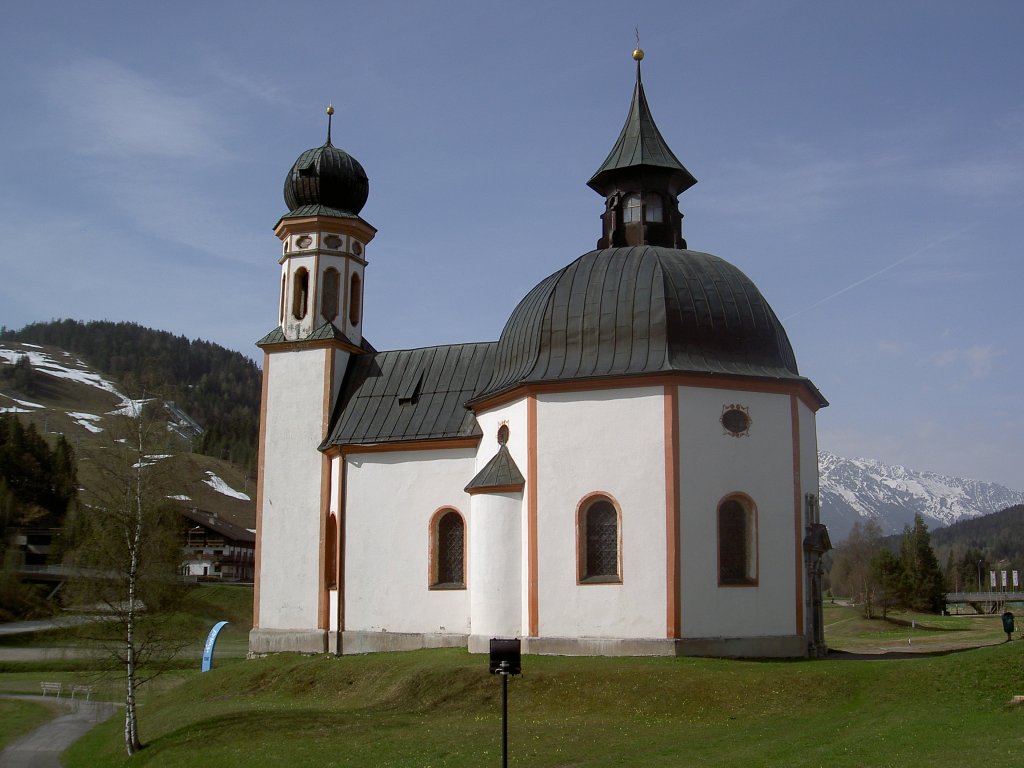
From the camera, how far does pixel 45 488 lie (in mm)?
91938

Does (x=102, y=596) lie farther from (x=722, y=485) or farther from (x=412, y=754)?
(x=722, y=485)

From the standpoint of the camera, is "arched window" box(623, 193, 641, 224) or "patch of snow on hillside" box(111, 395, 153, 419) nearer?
"patch of snow on hillside" box(111, 395, 153, 419)

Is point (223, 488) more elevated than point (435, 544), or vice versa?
point (223, 488)

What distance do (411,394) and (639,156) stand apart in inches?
427

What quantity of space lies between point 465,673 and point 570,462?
6183 mm

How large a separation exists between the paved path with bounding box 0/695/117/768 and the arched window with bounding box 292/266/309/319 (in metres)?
15.0

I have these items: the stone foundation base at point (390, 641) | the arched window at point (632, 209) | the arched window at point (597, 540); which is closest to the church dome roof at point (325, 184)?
the arched window at point (632, 209)

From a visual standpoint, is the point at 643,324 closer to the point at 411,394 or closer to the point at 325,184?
the point at 411,394

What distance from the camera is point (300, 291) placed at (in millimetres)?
37062

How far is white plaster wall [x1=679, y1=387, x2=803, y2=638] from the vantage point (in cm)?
2608

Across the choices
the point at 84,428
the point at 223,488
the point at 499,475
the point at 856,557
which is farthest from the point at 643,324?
the point at 84,428

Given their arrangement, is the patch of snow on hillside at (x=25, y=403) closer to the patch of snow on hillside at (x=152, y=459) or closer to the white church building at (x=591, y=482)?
the white church building at (x=591, y=482)

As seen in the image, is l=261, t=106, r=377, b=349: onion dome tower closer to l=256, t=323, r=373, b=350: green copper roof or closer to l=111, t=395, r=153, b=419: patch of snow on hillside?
l=256, t=323, r=373, b=350: green copper roof

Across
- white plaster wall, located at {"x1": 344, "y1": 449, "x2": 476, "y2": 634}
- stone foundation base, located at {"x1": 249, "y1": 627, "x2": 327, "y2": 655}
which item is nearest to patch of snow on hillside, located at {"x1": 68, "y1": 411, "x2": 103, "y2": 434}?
stone foundation base, located at {"x1": 249, "y1": 627, "x2": 327, "y2": 655}
